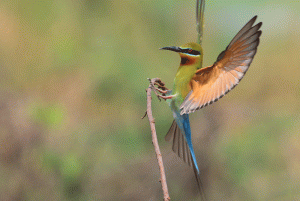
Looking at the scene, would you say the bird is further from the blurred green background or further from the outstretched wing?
the blurred green background

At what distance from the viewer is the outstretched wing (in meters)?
0.39

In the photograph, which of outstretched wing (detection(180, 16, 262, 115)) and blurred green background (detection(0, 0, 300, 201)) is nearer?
outstretched wing (detection(180, 16, 262, 115))

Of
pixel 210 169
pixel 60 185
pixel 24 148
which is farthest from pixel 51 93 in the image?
pixel 210 169

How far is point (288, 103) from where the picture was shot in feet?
4.91

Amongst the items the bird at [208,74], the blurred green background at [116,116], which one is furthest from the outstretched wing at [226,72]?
the blurred green background at [116,116]

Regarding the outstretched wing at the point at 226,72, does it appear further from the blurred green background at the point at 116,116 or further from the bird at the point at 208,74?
the blurred green background at the point at 116,116

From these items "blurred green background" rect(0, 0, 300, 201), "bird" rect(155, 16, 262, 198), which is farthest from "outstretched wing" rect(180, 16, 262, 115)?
"blurred green background" rect(0, 0, 300, 201)

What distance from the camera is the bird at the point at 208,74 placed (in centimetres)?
39

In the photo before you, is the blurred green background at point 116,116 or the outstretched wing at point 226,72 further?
the blurred green background at point 116,116

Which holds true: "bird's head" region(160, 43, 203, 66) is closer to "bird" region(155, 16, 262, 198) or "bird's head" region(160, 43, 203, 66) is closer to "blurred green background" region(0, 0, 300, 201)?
"bird" region(155, 16, 262, 198)

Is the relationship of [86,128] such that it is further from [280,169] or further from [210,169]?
[280,169]

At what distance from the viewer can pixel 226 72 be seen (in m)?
0.42

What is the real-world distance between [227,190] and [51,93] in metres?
0.83

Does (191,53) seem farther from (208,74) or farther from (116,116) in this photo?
(116,116)
